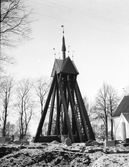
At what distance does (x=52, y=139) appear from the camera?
18875 millimetres

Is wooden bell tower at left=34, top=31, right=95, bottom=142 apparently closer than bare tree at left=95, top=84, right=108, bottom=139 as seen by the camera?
Yes

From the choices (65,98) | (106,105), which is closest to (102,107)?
(106,105)

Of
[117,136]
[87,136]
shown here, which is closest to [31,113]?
[117,136]

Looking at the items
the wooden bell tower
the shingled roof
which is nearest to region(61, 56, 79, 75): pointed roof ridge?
the wooden bell tower

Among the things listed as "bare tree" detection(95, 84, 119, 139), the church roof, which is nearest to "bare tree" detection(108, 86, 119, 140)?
"bare tree" detection(95, 84, 119, 139)

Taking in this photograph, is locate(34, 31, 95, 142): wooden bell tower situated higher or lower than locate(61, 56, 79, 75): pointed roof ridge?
lower

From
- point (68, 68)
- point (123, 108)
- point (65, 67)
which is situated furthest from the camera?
point (123, 108)

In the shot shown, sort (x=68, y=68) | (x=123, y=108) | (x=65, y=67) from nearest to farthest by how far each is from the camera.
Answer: (x=65, y=67) < (x=68, y=68) < (x=123, y=108)

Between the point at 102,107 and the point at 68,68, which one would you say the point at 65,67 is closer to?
the point at 68,68

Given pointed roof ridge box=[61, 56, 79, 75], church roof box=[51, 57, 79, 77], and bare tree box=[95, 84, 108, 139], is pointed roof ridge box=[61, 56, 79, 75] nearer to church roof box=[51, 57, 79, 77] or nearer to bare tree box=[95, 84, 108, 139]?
church roof box=[51, 57, 79, 77]

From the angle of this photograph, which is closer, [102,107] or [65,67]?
[65,67]

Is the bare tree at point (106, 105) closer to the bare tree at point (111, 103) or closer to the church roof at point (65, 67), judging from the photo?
the bare tree at point (111, 103)

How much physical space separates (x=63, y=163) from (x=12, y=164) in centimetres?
198

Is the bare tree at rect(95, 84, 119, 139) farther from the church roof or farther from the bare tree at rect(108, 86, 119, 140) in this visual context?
the church roof
